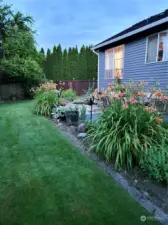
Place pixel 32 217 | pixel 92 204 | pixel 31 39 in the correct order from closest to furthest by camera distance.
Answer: pixel 32 217, pixel 92 204, pixel 31 39

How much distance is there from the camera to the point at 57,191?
2.03 m

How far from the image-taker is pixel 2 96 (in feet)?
37.9

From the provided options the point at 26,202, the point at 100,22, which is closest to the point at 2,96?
the point at 26,202

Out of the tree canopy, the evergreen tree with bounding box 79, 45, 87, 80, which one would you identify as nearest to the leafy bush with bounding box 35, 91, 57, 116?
the tree canopy

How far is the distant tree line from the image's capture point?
1708cm

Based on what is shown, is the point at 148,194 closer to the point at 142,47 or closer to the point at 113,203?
the point at 113,203

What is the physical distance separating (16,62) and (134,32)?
25.0 ft

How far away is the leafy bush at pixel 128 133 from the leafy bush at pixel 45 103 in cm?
379

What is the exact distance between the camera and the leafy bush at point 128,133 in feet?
8.36

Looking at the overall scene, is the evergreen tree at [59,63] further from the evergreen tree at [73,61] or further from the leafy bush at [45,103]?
the leafy bush at [45,103]

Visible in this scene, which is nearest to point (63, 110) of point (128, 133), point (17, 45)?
point (128, 133)

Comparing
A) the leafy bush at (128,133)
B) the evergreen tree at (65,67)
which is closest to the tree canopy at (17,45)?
the evergreen tree at (65,67)

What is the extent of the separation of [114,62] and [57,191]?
795 centimetres

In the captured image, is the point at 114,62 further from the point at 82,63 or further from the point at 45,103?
the point at 82,63
